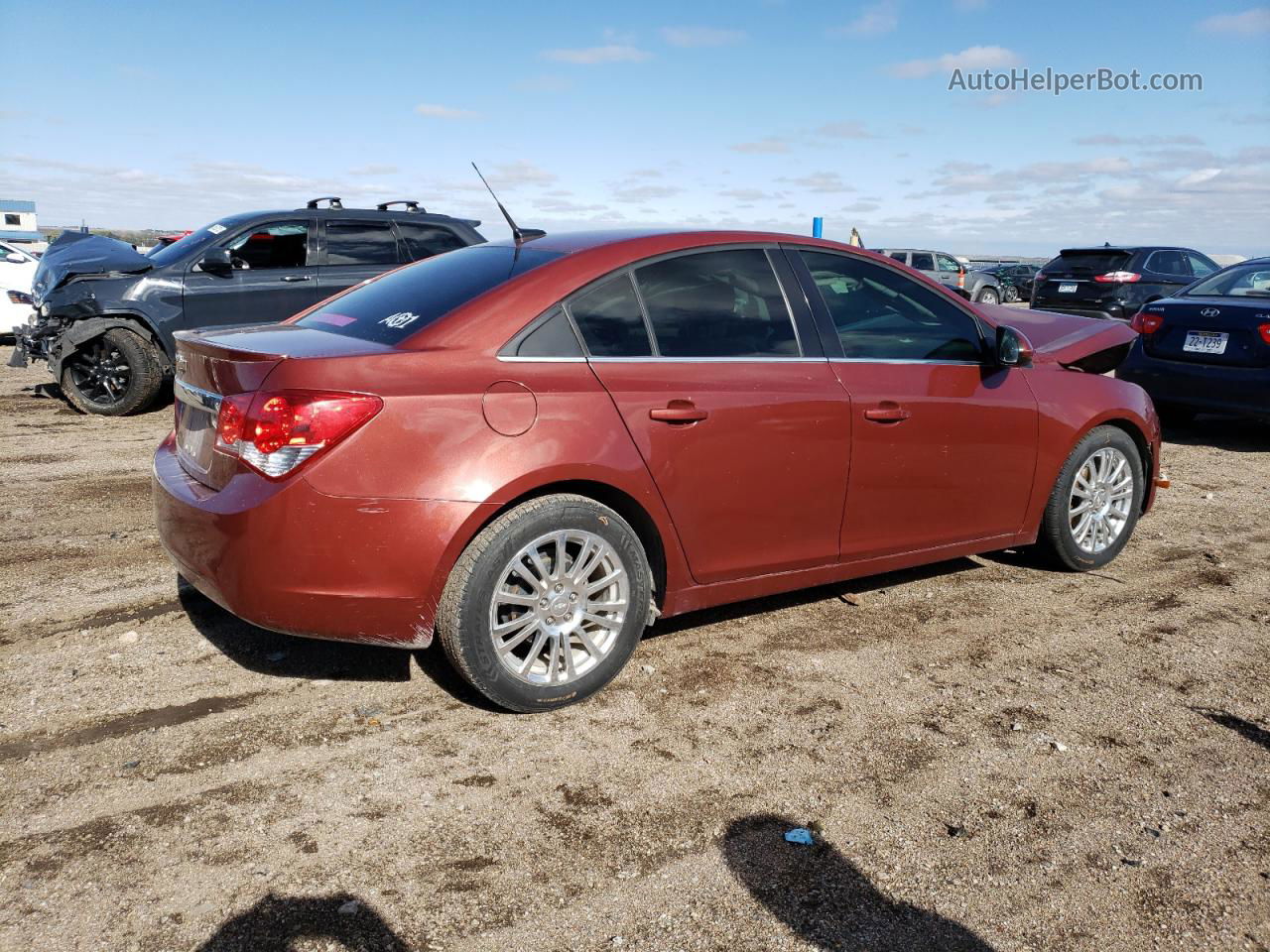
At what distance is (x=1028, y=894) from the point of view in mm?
2654

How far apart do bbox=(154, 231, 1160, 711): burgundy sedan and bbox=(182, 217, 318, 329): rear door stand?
5.65 metres

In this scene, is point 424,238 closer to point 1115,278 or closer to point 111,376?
point 111,376

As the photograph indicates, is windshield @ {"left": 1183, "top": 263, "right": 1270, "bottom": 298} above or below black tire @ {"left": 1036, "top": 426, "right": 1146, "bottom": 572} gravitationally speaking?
above

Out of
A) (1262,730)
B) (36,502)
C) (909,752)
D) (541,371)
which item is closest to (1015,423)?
(1262,730)

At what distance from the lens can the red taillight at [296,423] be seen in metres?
3.19

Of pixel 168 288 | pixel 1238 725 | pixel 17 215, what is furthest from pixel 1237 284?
pixel 17 215

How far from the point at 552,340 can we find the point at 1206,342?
7.15 metres

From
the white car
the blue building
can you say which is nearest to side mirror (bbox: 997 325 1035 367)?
the white car

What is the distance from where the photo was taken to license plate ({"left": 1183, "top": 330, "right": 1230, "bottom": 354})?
8508 mm

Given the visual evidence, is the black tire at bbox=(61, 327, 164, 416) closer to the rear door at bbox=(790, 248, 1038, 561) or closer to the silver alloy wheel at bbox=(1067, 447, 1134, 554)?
the rear door at bbox=(790, 248, 1038, 561)

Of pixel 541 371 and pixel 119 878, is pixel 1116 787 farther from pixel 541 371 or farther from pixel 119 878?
pixel 119 878

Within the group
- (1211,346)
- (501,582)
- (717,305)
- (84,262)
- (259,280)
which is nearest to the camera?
(501,582)

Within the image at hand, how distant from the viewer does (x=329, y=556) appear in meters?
3.21

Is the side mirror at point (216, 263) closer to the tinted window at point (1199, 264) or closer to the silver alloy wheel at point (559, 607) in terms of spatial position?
the silver alloy wheel at point (559, 607)
